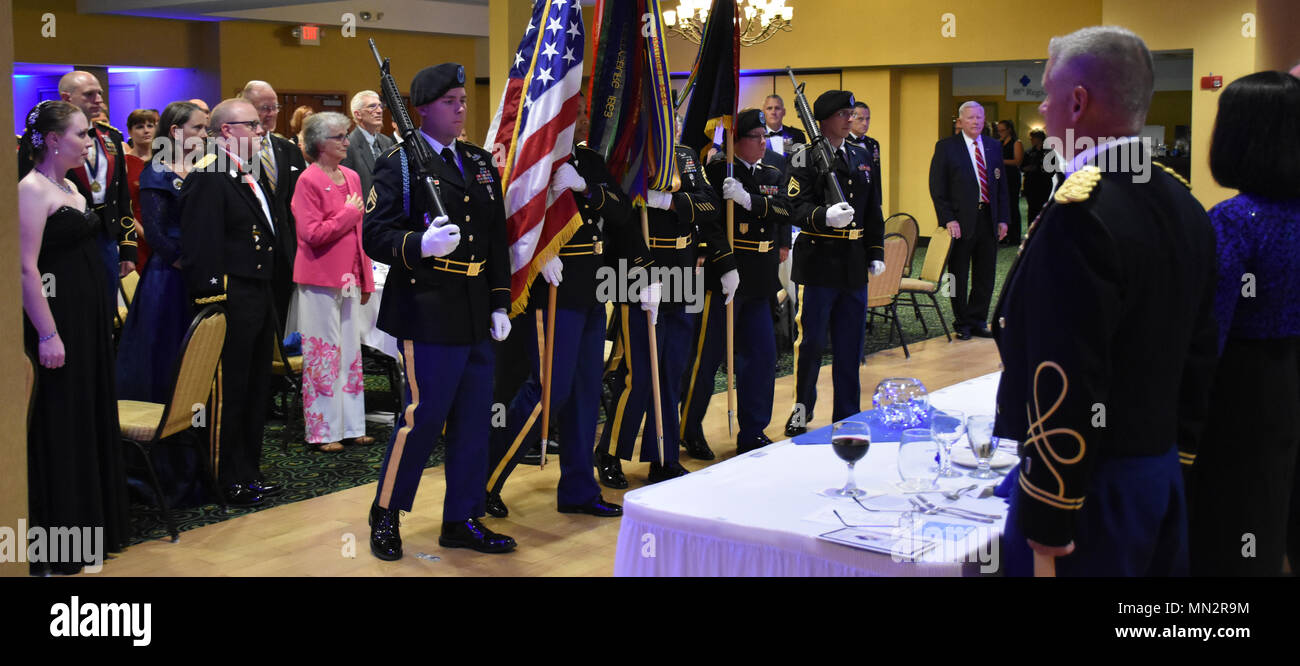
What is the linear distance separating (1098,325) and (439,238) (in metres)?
2.21

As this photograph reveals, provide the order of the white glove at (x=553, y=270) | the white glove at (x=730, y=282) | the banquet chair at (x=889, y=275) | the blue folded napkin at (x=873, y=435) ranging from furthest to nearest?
the banquet chair at (x=889, y=275) < the white glove at (x=730, y=282) < the white glove at (x=553, y=270) < the blue folded napkin at (x=873, y=435)

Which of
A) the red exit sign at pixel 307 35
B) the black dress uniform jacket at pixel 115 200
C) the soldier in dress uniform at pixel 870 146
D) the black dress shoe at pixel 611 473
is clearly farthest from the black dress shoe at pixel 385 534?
the red exit sign at pixel 307 35

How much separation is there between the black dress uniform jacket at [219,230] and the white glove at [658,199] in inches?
60.8

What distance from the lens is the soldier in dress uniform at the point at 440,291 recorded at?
12.4ft

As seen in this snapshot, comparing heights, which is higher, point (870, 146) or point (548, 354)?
point (870, 146)

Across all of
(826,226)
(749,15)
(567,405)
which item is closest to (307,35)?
(749,15)

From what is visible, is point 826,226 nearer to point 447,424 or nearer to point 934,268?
point 447,424

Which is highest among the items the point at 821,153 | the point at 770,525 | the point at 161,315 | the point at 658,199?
the point at 821,153

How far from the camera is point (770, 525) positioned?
225 cm

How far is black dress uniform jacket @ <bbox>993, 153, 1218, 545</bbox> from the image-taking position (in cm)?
190

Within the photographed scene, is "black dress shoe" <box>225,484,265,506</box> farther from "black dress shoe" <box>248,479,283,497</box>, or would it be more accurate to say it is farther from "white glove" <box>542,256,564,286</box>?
"white glove" <box>542,256,564,286</box>

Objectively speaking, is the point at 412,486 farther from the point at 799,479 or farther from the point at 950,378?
the point at 950,378

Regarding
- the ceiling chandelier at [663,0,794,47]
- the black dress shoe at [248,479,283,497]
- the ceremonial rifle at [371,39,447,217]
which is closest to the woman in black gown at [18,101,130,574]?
the black dress shoe at [248,479,283,497]

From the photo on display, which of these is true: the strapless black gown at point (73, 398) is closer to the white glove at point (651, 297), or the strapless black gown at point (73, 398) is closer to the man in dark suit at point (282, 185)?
the man in dark suit at point (282, 185)
